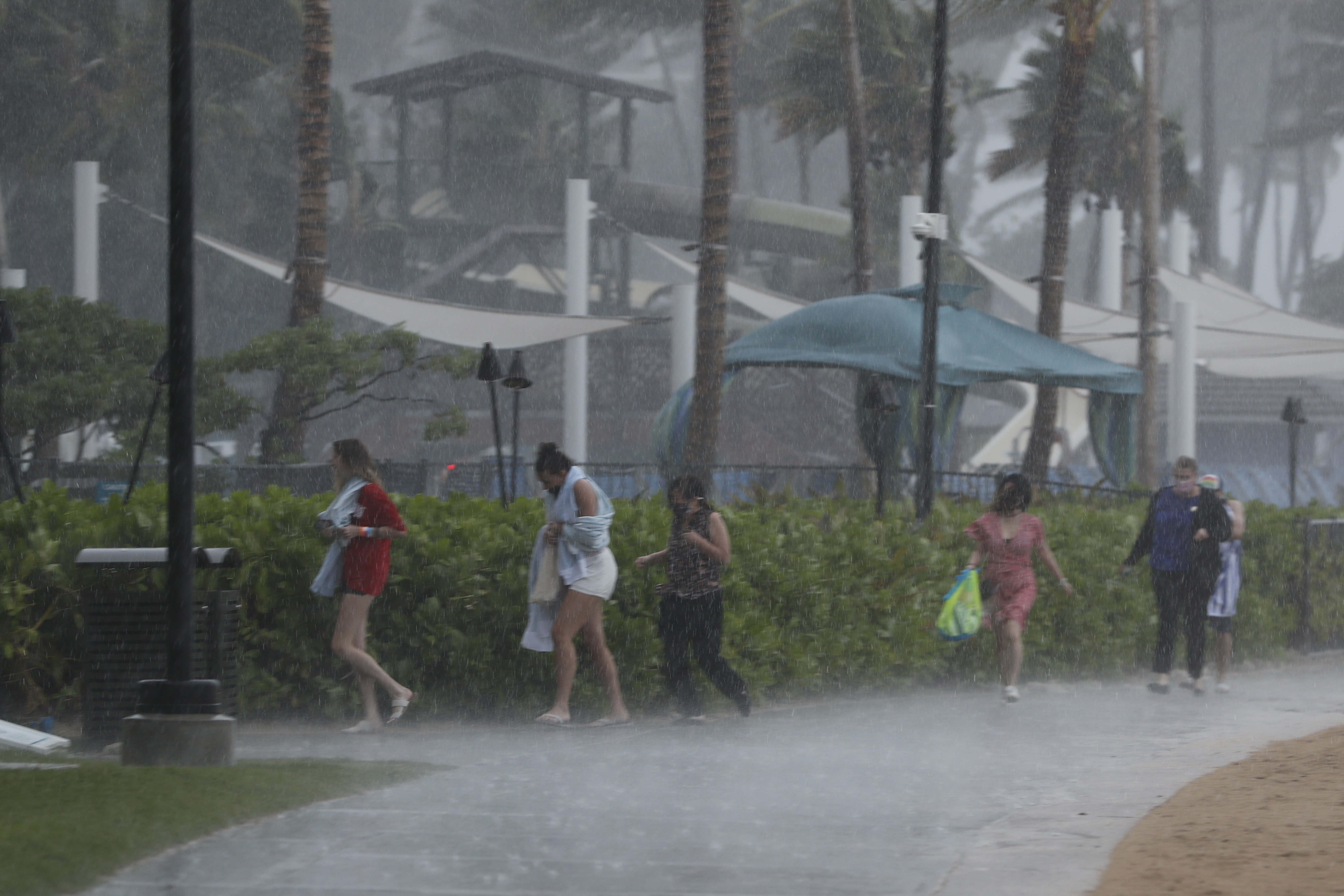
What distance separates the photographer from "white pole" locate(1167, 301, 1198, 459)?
3048 centimetres

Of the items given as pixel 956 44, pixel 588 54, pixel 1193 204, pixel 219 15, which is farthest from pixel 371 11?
pixel 1193 204

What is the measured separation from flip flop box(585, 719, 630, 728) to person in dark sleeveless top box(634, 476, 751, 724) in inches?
14.4

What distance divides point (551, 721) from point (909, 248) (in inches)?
864

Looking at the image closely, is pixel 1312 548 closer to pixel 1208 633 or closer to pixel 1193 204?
pixel 1208 633

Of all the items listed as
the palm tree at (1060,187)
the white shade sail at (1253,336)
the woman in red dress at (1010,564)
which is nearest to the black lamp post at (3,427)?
the woman in red dress at (1010,564)

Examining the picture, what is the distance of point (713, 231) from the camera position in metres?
20.7

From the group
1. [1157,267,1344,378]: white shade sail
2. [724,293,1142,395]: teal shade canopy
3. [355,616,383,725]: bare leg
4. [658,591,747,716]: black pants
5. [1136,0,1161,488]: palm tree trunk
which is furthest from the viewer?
[1136,0,1161,488]: palm tree trunk

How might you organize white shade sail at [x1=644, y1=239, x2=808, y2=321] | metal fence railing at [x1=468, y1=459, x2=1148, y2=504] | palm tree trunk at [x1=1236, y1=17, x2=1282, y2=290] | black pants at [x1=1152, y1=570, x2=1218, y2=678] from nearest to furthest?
black pants at [x1=1152, y1=570, x2=1218, y2=678]
metal fence railing at [x1=468, y1=459, x2=1148, y2=504]
white shade sail at [x1=644, y1=239, x2=808, y2=321]
palm tree trunk at [x1=1236, y1=17, x2=1282, y2=290]

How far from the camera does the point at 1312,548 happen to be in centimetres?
1664

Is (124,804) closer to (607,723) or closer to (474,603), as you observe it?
(474,603)

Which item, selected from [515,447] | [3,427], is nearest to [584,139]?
[515,447]

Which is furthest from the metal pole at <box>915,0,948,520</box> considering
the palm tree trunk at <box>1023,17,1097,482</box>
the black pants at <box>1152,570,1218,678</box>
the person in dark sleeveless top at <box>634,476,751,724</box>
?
the palm tree trunk at <box>1023,17,1097,482</box>

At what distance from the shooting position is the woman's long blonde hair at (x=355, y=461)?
1006 centimetres

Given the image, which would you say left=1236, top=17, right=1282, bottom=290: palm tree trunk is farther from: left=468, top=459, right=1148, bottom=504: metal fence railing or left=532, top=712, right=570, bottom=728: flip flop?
left=532, top=712, right=570, bottom=728: flip flop
